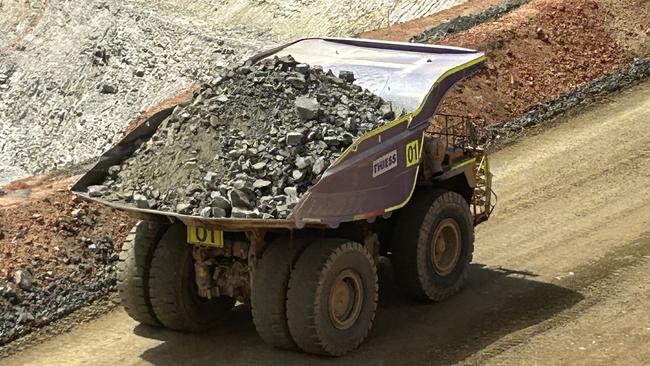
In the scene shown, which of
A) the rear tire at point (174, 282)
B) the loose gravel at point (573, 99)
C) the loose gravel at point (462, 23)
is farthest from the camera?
the loose gravel at point (462, 23)

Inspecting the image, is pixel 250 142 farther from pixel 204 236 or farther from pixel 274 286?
pixel 274 286

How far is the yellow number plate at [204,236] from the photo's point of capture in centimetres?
1068

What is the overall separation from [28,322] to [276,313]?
3.11m

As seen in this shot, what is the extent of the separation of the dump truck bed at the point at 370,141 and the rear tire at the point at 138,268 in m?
0.54

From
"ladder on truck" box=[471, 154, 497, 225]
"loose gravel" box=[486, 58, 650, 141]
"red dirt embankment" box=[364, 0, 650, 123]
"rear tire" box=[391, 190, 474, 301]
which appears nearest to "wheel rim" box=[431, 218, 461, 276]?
"rear tire" box=[391, 190, 474, 301]

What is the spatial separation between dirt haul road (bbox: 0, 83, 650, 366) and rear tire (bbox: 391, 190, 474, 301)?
0.25 metres

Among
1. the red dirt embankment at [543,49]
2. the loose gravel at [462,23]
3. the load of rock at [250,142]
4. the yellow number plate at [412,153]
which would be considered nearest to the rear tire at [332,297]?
the load of rock at [250,142]

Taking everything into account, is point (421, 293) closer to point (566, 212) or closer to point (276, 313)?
point (276, 313)

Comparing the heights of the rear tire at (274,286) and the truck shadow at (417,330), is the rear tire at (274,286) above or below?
above

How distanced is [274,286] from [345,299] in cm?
77

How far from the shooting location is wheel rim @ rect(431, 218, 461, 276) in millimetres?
12148

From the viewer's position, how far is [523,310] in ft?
39.4

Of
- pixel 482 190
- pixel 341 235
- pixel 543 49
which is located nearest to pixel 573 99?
pixel 543 49

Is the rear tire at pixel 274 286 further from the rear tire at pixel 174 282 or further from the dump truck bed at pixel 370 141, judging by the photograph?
the rear tire at pixel 174 282
